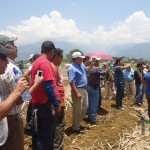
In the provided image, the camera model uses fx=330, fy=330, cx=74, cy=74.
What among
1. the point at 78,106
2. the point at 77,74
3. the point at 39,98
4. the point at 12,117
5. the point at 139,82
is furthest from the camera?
the point at 139,82

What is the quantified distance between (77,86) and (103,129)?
150 cm

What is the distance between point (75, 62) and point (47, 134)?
308 centimetres

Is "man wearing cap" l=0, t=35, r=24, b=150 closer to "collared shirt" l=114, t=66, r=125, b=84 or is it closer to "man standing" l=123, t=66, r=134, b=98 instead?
"collared shirt" l=114, t=66, r=125, b=84

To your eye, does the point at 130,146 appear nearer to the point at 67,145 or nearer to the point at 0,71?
the point at 67,145

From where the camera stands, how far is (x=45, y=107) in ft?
16.1

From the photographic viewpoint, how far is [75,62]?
7.68m

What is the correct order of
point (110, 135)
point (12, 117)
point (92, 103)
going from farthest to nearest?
point (92, 103) < point (110, 135) < point (12, 117)

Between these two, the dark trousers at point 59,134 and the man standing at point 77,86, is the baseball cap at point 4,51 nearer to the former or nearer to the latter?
the dark trousers at point 59,134

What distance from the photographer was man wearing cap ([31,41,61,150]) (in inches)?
190

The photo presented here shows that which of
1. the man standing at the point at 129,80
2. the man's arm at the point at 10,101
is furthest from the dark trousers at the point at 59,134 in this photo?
the man standing at the point at 129,80

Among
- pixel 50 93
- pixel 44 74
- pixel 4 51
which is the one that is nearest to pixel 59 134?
pixel 50 93

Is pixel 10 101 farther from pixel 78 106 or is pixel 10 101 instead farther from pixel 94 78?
pixel 94 78

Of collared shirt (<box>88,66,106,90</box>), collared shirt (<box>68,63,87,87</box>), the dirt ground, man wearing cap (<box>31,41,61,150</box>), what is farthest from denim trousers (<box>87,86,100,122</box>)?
man wearing cap (<box>31,41,61,150</box>)

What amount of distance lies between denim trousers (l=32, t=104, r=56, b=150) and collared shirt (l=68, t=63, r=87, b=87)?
2.68 meters
